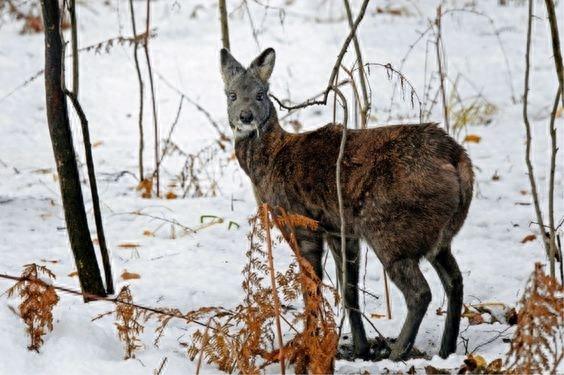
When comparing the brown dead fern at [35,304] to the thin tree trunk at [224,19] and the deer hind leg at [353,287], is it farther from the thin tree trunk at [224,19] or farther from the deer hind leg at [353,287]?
the thin tree trunk at [224,19]

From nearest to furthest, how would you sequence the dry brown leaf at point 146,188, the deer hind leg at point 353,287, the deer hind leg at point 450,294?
the deer hind leg at point 450,294 → the deer hind leg at point 353,287 → the dry brown leaf at point 146,188

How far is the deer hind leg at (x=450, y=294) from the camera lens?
5320 millimetres

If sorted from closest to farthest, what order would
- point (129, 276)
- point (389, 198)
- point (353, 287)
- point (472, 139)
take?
point (389, 198) → point (353, 287) → point (129, 276) → point (472, 139)

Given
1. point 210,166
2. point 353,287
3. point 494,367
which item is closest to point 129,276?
A: point 353,287

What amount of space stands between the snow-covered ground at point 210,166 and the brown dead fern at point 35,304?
0.09m

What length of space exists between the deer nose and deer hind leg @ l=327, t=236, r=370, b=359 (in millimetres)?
1085

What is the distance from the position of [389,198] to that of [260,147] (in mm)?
1398

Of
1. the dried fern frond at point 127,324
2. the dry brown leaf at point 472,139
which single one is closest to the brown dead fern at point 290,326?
the dried fern frond at point 127,324

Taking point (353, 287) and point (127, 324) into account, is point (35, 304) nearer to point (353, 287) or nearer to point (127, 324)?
point (127, 324)

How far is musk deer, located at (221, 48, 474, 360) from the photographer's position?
5.04 meters

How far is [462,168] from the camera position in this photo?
5098mm

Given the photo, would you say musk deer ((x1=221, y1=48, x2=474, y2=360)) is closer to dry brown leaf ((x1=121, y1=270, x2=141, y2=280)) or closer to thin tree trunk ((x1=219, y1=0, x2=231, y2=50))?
dry brown leaf ((x1=121, y1=270, x2=141, y2=280))

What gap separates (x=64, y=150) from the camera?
532 cm

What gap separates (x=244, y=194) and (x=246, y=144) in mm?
2354
